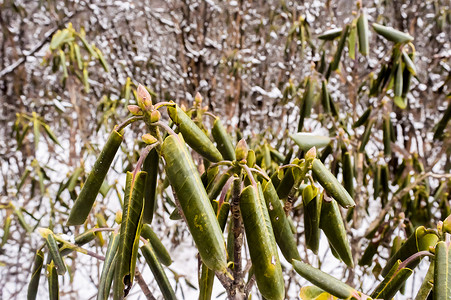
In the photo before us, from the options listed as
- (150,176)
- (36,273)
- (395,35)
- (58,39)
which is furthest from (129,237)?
(58,39)

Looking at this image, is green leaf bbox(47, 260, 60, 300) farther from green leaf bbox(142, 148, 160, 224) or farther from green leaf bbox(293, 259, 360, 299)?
green leaf bbox(293, 259, 360, 299)

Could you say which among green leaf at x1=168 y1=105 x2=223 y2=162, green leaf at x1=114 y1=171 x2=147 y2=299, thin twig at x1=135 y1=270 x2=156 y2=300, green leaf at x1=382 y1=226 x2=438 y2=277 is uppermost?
green leaf at x1=168 y1=105 x2=223 y2=162

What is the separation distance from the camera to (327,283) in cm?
47

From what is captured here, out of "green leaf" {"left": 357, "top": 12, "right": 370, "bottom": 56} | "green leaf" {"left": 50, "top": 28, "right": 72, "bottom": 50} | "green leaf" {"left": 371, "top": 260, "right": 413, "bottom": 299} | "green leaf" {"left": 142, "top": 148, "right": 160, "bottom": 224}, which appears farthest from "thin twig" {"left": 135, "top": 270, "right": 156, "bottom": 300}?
"green leaf" {"left": 50, "top": 28, "right": 72, "bottom": 50}

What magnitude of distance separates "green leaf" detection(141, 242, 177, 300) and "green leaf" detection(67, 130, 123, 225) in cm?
14

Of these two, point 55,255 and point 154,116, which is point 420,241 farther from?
point 55,255

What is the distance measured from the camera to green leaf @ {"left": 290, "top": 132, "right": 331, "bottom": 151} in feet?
2.74

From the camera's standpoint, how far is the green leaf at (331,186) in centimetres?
56

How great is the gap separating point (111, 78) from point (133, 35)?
Result: 54 centimetres

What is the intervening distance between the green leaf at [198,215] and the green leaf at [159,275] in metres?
0.22

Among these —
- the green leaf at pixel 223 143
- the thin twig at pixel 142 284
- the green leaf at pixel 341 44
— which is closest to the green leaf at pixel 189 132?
the green leaf at pixel 223 143

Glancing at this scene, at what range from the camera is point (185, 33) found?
333cm

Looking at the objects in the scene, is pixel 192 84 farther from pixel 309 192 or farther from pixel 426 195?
pixel 309 192

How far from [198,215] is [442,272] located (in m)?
0.29
